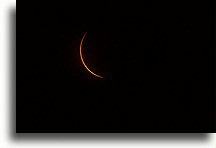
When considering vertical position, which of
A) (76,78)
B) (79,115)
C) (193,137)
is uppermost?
(76,78)

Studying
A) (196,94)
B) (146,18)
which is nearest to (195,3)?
(146,18)

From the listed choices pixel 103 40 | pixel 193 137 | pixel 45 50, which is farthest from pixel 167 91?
pixel 45 50

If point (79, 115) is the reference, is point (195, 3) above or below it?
above

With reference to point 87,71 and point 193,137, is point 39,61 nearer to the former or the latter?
point 87,71

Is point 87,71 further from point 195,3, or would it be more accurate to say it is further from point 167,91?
point 195,3

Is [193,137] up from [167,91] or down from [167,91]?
down

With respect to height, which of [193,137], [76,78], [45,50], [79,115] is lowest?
[193,137]
